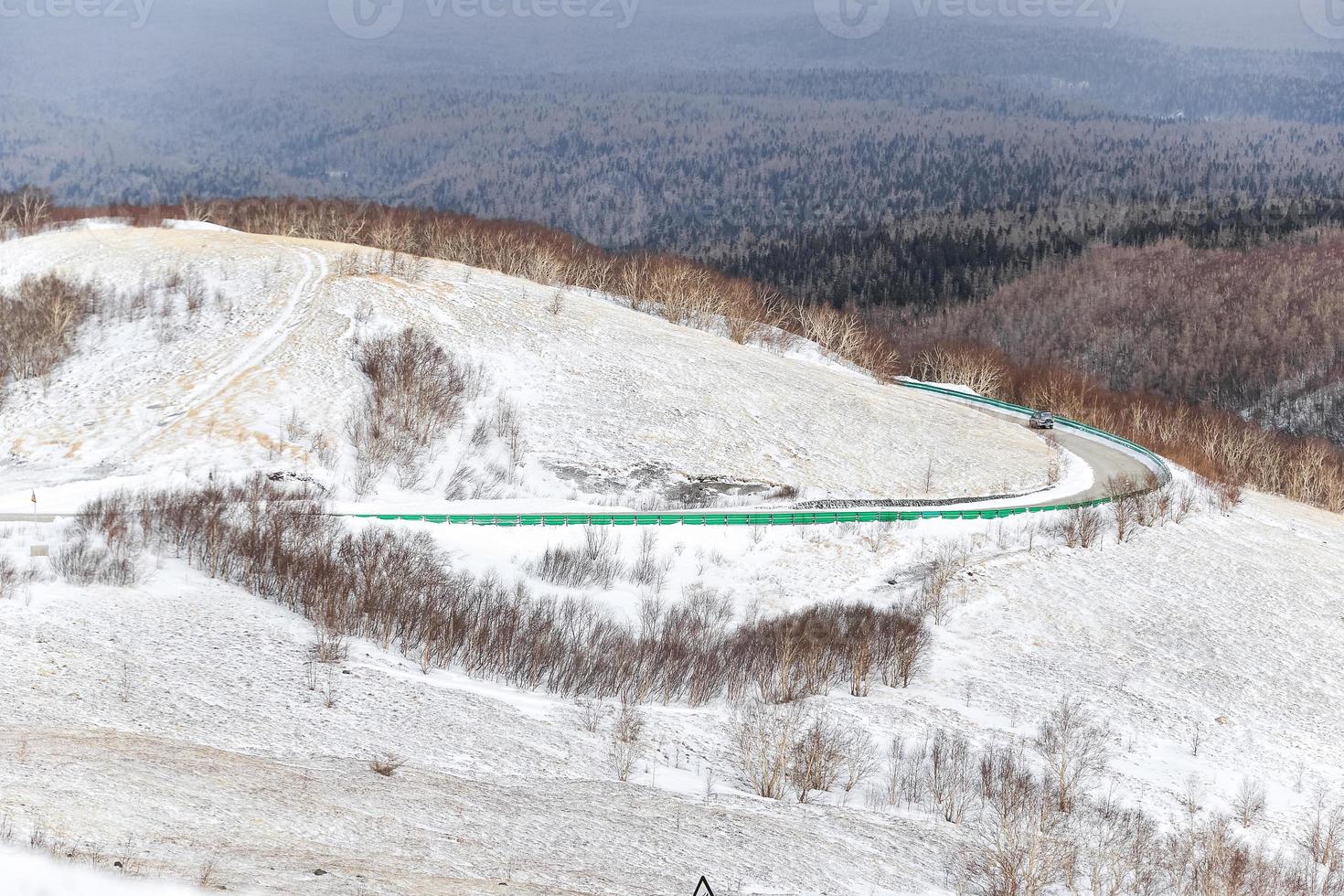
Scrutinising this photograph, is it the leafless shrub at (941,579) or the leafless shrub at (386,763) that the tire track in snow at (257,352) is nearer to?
the leafless shrub at (386,763)

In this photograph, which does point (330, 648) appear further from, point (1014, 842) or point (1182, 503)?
point (1182, 503)

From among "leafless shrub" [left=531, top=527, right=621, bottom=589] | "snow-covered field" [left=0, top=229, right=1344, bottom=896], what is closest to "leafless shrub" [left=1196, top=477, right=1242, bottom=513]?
"snow-covered field" [left=0, top=229, right=1344, bottom=896]

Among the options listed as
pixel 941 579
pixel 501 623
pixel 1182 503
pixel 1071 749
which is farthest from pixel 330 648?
pixel 1182 503

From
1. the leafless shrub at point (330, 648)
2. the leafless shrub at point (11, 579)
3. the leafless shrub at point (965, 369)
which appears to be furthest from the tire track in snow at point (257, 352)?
the leafless shrub at point (965, 369)

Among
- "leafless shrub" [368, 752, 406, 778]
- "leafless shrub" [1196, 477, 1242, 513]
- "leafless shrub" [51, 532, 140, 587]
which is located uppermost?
"leafless shrub" [368, 752, 406, 778]

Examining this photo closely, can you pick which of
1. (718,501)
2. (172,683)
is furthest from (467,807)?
(718,501)

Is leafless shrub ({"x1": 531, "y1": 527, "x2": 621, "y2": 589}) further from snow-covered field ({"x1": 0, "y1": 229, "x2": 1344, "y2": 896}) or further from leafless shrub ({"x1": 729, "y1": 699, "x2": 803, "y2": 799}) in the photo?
leafless shrub ({"x1": 729, "y1": 699, "x2": 803, "y2": 799})

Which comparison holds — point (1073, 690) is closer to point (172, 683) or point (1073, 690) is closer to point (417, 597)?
point (417, 597)
